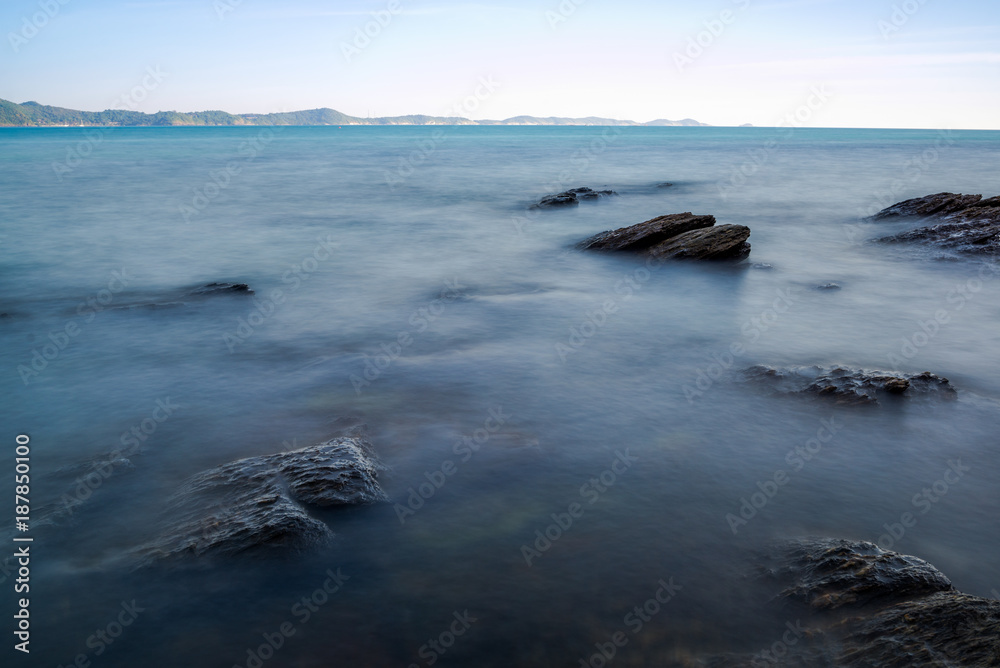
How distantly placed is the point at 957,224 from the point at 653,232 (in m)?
12.5

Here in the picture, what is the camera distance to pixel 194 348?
14.5 metres

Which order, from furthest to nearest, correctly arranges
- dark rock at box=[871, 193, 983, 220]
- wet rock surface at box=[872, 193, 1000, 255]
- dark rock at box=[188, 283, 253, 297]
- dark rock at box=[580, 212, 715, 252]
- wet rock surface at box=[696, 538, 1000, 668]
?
dark rock at box=[871, 193, 983, 220] → dark rock at box=[580, 212, 715, 252] → wet rock surface at box=[872, 193, 1000, 255] → dark rock at box=[188, 283, 253, 297] → wet rock surface at box=[696, 538, 1000, 668]

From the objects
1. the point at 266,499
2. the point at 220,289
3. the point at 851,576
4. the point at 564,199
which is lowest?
the point at 851,576

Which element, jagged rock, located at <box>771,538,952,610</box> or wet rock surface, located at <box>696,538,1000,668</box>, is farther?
jagged rock, located at <box>771,538,952,610</box>

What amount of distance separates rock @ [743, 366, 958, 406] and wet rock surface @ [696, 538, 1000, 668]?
15.4 feet

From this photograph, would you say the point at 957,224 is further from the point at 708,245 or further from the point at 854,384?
the point at 854,384

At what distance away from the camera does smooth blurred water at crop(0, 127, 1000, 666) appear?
673cm

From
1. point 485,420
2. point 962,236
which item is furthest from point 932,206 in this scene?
point 485,420

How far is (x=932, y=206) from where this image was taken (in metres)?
29.3

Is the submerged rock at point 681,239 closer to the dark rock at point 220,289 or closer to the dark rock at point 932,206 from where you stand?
the dark rock at point 932,206

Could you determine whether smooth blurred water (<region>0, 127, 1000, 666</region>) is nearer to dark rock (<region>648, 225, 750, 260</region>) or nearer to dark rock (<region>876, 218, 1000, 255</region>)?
dark rock (<region>648, 225, 750, 260</region>)

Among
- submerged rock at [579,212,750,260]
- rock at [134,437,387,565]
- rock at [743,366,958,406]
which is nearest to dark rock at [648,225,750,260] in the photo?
submerged rock at [579,212,750,260]

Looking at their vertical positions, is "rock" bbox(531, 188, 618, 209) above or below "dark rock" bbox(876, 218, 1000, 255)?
above

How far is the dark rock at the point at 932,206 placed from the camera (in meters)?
28.5
